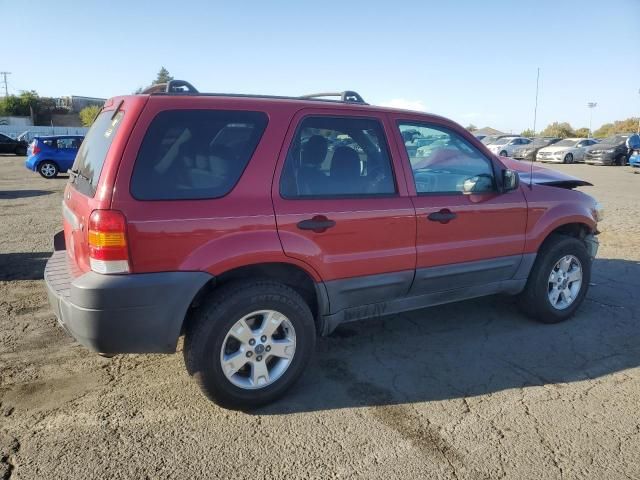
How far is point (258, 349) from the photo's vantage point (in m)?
3.11

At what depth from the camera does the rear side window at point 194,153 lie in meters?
2.76

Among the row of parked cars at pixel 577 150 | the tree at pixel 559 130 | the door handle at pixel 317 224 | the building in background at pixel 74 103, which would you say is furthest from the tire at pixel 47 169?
the building in background at pixel 74 103

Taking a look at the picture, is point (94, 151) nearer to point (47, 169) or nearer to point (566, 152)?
point (47, 169)

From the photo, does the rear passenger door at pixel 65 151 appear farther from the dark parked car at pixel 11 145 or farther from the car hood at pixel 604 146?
the car hood at pixel 604 146

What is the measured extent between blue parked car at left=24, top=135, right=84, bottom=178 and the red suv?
15.6 m

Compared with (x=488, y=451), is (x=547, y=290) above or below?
above

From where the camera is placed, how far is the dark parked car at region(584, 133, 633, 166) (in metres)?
26.2

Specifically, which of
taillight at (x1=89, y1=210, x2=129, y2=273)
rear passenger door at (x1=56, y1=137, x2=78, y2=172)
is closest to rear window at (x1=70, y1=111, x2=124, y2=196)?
taillight at (x1=89, y1=210, x2=129, y2=273)

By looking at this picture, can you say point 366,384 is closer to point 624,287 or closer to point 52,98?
point 624,287

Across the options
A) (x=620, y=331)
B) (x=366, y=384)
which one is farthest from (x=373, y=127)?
(x=620, y=331)

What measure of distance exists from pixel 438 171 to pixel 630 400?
207cm

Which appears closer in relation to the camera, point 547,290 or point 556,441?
point 556,441

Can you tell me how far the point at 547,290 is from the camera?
446cm

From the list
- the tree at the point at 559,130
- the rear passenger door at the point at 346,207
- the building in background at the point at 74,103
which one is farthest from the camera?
the building in background at the point at 74,103
